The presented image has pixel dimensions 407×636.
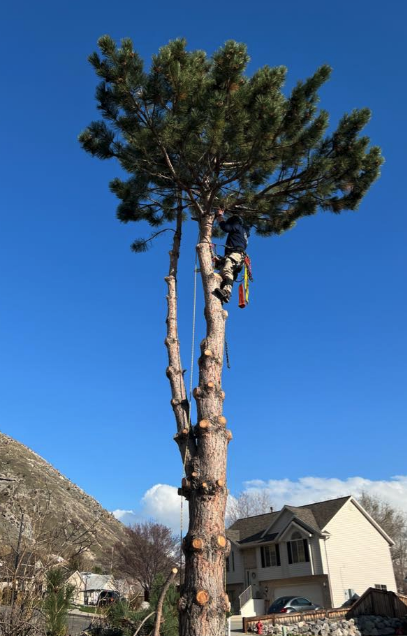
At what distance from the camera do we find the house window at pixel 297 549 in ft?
97.1

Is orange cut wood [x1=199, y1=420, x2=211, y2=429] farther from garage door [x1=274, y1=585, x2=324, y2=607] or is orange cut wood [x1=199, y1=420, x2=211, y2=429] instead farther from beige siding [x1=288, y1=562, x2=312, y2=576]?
garage door [x1=274, y1=585, x2=324, y2=607]

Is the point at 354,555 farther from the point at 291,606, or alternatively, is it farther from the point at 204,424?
the point at 204,424

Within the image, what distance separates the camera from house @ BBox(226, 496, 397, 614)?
28.9 metres

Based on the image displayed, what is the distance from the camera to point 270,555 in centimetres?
3194

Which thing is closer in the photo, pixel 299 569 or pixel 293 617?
A: pixel 293 617

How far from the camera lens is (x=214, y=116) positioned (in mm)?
7539

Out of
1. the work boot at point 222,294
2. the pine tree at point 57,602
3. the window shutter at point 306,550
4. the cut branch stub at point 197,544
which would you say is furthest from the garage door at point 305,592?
the cut branch stub at point 197,544

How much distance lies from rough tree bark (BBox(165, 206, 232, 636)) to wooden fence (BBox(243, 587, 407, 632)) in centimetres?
1791

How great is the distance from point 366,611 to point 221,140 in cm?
2179

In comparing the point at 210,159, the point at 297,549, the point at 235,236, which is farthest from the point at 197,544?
the point at 297,549

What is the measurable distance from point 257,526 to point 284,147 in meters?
32.0

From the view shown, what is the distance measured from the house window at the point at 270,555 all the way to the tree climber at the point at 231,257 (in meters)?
27.9

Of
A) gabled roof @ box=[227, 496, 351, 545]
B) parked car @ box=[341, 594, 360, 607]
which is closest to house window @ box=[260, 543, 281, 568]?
gabled roof @ box=[227, 496, 351, 545]

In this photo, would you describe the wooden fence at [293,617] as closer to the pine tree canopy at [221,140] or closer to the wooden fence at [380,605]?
the wooden fence at [380,605]
